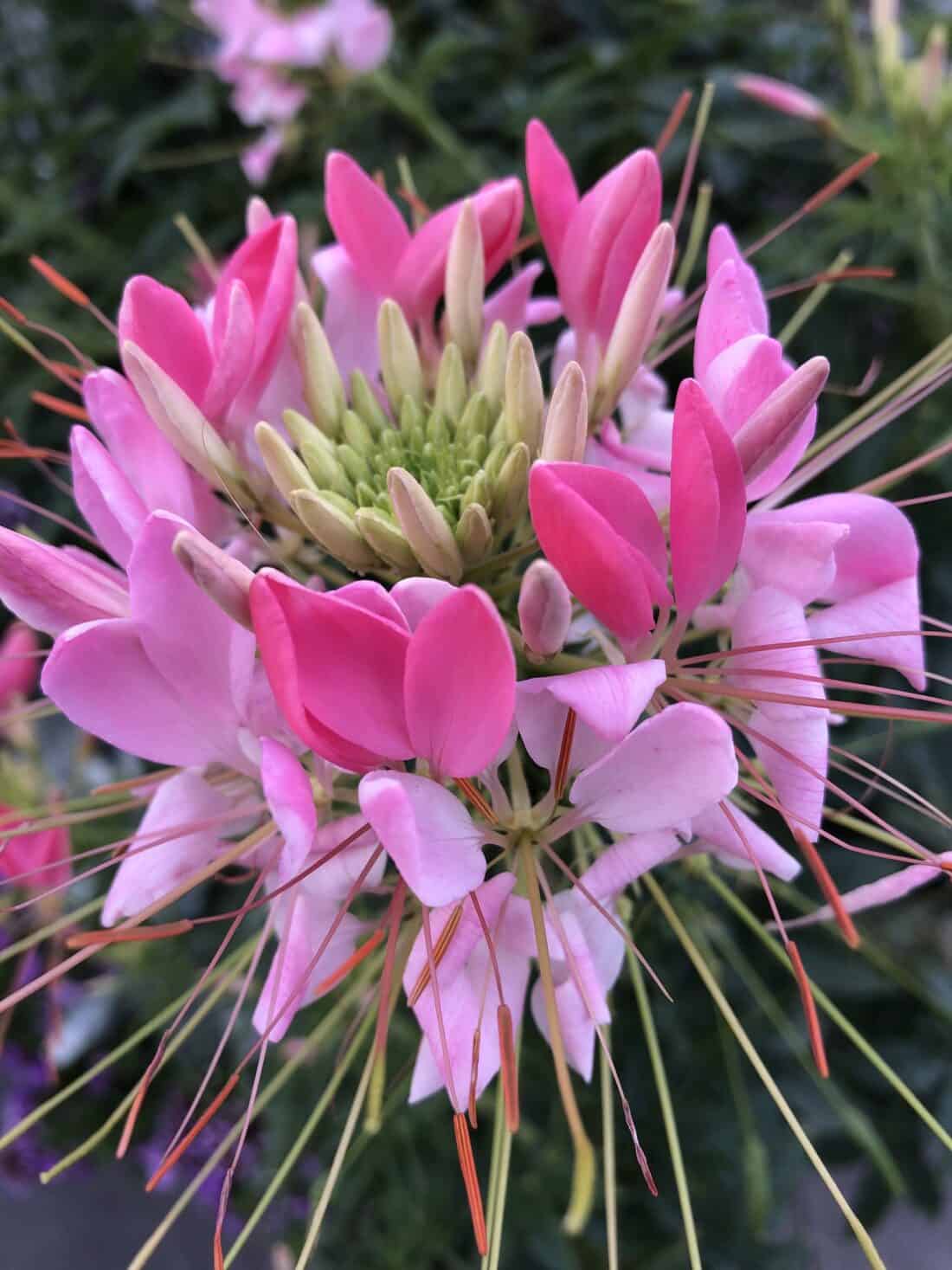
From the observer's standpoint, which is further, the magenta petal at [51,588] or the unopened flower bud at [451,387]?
the unopened flower bud at [451,387]

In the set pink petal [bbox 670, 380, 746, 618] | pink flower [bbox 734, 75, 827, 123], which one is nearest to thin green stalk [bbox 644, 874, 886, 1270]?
pink petal [bbox 670, 380, 746, 618]

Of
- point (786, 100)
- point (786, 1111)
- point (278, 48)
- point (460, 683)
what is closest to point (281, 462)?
point (460, 683)

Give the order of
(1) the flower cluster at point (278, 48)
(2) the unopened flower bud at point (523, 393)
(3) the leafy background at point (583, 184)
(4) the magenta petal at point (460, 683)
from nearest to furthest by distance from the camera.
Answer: (4) the magenta petal at point (460, 683) < (2) the unopened flower bud at point (523, 393) < (3) the leafy background at point (583, 184) < (1) the flower cluster at point (278, 48)

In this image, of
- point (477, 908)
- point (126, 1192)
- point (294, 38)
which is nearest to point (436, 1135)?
point (477, 908)

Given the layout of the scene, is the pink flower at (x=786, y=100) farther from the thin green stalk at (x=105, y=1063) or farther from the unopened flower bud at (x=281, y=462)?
the thin green stalk at (x=105, y=1063)

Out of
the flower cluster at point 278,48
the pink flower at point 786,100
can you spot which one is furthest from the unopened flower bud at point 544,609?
the flower cluster at point 278,48

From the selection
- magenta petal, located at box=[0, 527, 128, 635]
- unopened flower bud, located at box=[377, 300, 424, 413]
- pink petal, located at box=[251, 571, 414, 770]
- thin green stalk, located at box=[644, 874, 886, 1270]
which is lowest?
thin green stalk, located at box=[644, 874, 886, 1270]

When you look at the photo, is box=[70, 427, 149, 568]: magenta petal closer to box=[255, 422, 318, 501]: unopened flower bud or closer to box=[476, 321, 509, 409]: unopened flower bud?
box=[255, 422, 318, 501]: unopened flower bud
